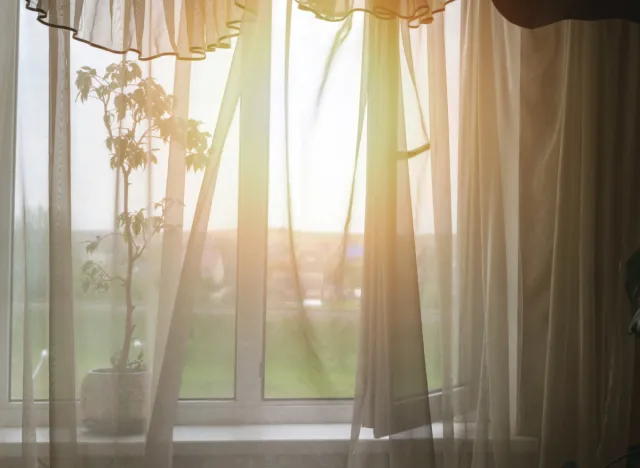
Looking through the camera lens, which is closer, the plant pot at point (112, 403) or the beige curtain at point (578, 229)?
the plant pot at point (112, 403)

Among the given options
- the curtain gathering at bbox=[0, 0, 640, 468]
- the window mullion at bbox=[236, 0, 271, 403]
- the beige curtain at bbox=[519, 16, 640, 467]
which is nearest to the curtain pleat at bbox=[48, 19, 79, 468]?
the curtain gathering at bbox=[0, 0, 640, 468]

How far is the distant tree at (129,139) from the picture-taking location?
1402mm

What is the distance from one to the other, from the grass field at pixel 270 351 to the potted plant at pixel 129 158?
0.14 feet

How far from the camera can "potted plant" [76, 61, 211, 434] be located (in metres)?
1.40

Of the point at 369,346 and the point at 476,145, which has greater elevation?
the point at 476,145

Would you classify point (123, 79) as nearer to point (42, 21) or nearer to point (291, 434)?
point (42, 21)

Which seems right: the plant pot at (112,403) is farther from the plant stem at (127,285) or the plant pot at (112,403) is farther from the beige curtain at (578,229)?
the beige curtain at (578,229)

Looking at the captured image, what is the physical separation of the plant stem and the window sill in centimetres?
16

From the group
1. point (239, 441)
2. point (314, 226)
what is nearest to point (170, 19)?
point (314, 226)

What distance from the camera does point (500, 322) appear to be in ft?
4.81

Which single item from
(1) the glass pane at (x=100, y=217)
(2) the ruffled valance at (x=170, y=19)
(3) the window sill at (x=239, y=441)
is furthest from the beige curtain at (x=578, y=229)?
(1) the glass pane at (x=100, y=217)

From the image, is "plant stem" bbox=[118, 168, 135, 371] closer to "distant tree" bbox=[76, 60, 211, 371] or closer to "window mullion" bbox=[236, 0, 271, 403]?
"distant tree" bbox=[76, 60, 211, 371]

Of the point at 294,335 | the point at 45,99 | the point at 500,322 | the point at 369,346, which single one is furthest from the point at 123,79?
the point at 500,322

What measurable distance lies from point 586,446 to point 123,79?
1.28 meters
